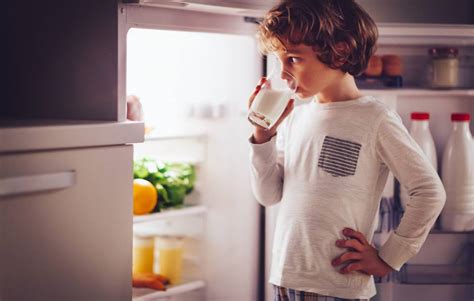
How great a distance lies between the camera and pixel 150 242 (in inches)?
92.4

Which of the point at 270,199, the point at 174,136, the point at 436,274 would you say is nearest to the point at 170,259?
the point at 174,136

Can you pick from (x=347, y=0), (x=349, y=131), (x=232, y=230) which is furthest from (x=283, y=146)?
(x=232, y=230)

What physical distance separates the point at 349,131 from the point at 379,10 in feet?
1.54

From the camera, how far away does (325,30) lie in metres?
1.62

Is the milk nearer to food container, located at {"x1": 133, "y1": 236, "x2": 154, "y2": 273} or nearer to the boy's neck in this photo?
the boy's neck

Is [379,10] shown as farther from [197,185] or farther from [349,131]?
[197,185]

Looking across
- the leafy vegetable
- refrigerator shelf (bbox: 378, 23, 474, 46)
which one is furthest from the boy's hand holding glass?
the leafy vegetable

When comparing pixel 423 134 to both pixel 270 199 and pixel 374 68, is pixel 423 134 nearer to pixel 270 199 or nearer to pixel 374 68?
pixel 374 68

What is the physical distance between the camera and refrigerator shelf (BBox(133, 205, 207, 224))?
2.17 m

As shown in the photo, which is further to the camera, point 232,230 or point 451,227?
point 232,230

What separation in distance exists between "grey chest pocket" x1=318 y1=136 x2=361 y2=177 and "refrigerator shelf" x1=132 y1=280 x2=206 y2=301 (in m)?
0.74

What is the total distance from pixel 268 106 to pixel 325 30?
0.21 metres

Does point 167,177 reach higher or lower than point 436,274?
higher

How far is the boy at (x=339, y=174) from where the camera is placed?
161 cm
